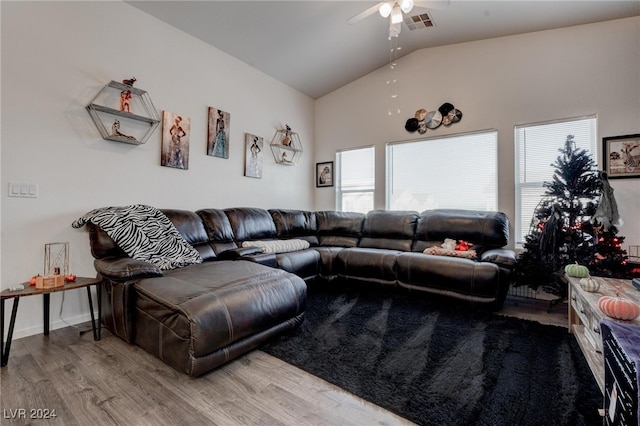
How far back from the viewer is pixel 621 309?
1.34m

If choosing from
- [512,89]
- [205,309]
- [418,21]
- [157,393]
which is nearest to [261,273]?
[205,309]

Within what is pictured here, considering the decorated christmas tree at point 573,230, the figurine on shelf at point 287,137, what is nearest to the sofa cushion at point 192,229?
the figurine on shelf at point 287,137

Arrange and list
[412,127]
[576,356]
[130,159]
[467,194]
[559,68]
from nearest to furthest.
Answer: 1. [576,356]
2. [130,159]
3. [559,68]
4. [467,194]
5. [412,127]

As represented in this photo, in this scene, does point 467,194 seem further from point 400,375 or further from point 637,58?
point 400,375

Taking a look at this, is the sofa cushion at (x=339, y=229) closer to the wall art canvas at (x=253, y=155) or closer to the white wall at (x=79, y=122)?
the wall art canvas at (x=253, y=155)

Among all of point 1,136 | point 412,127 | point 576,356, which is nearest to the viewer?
point 576,356

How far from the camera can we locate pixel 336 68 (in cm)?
438

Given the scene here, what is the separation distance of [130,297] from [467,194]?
3941 millimetres

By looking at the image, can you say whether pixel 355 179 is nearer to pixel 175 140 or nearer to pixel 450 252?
pixel 450 252

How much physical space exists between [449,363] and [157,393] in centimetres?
170

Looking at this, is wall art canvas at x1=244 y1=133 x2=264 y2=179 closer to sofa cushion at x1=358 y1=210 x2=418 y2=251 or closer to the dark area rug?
sofa cushion at x1=358 y1=210 x2=418 y2=251

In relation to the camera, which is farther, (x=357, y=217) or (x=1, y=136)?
(x=357, y=217)

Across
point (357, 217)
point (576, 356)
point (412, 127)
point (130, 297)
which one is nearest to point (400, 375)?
point (576, 356)

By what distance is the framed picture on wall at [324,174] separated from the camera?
5.12 metres
